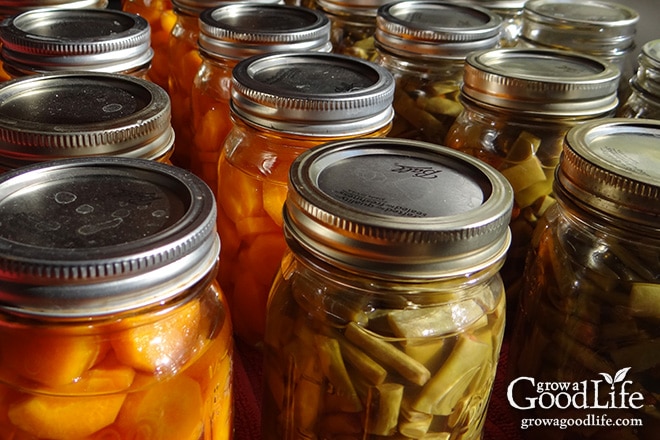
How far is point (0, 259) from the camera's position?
0.49 m

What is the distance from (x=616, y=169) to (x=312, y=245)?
1.00 feet

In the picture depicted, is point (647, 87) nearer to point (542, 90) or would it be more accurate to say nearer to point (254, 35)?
point (542, 90)

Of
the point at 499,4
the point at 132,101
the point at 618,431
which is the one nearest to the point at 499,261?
the point at 618,431

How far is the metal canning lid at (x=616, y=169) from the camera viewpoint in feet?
2.11

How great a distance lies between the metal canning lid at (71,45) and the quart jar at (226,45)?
95 mm

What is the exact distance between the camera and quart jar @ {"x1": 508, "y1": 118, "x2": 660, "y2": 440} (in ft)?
2.19

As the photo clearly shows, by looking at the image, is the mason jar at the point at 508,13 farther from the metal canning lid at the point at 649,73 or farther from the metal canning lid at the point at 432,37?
the metal canning lid at the point at 649,73

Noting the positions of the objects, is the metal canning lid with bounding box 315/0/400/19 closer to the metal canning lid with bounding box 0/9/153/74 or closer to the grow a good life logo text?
the metal canning lid with bounding box 0/9/153/74

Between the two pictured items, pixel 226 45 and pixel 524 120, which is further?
pixel 226 45

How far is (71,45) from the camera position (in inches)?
36.1

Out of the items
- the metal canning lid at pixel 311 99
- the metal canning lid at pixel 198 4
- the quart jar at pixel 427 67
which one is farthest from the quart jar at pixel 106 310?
the metal canning lid at pixel 198 4

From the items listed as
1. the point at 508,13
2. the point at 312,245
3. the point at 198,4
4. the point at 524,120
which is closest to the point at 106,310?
the point at 312,245

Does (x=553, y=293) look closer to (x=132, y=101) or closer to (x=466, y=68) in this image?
(x=466, y=68)

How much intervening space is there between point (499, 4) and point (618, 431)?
0.85m
